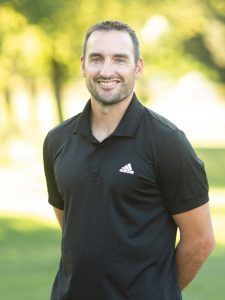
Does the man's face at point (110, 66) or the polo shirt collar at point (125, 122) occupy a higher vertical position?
the man's face at point (110, 66)

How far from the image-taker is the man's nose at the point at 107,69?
3.91m

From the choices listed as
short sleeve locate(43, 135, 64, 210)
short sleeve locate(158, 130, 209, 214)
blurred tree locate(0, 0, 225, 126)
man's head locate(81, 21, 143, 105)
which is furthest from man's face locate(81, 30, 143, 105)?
blurred tree locate(0, 0, 225, 126)

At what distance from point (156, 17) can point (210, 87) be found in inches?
1939

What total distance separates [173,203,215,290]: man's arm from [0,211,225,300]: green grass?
5.17 metres

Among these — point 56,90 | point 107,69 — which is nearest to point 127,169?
point 107,69

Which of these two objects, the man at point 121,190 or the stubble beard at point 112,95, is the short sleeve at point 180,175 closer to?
the man at point 121,190

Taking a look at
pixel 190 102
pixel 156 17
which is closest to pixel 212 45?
pixel 156 17

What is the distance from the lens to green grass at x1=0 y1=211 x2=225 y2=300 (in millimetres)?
9750

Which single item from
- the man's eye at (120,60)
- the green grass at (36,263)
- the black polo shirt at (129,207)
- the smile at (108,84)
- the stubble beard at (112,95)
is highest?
the man's eye at (120,60)

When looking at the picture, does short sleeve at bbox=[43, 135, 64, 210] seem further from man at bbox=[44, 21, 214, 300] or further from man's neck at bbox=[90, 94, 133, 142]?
man's neck at bbox=[90, 94, 133, 142]

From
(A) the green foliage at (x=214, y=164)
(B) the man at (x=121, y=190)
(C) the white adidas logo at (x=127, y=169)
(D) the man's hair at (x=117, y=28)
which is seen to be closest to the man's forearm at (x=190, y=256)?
(B) the man at (x=121, y=190)

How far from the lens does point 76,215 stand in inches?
153

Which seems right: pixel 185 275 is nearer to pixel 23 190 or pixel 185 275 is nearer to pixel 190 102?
pixel 23 190

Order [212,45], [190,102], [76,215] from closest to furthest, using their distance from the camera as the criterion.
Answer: [76,215], [212,45], [190,102]
